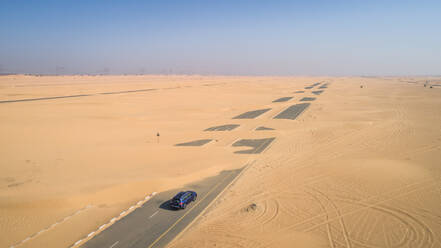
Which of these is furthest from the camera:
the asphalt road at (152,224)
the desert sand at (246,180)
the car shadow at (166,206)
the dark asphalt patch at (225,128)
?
the dark asphalt patch at (225,128)

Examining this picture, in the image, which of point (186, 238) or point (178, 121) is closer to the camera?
point (186, 238)

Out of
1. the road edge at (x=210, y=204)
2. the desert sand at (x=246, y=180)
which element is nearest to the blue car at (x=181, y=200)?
the road edge at (x=210, y=204)

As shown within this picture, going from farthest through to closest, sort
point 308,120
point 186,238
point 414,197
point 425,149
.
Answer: point 308,120, point 425,149, point 414,197, point 186,238

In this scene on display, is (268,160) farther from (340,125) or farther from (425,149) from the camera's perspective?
(340,125)

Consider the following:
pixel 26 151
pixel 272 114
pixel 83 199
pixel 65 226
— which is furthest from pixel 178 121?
pixel 65 226

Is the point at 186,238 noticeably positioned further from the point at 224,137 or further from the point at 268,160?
the point at 224,137

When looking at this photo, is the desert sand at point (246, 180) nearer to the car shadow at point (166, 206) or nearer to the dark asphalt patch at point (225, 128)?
the dark asphalt patch at point (225, 128)

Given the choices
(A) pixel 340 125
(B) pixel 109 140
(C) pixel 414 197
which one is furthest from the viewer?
(A) pixel 340 125
